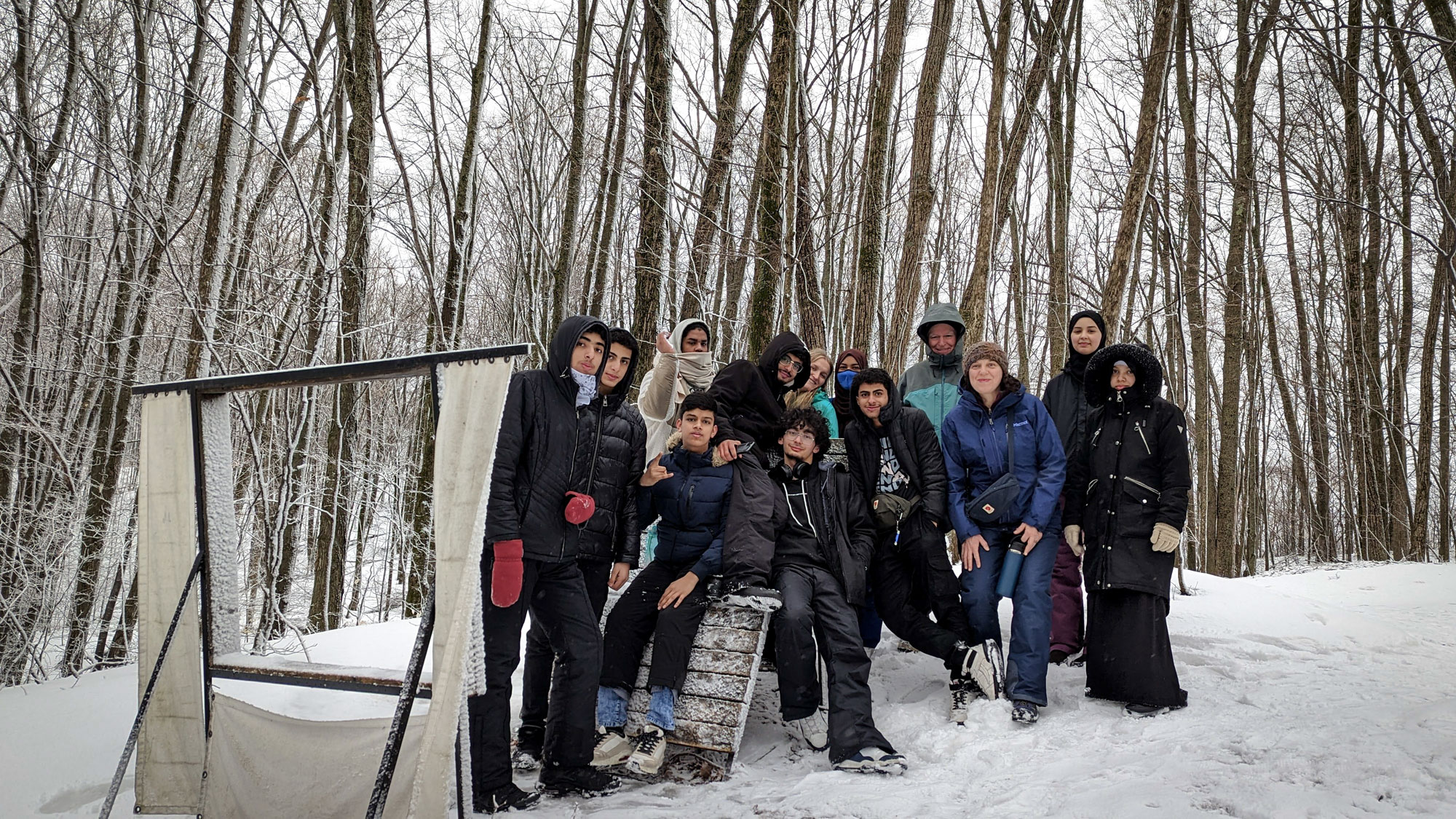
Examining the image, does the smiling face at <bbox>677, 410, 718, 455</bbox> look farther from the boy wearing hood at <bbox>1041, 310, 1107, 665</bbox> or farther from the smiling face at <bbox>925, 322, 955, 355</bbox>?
the boy wearing hood at <bbox>1041, 310, 1107, 665</bbox>

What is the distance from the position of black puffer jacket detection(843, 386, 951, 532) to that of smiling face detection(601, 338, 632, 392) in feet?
4.72

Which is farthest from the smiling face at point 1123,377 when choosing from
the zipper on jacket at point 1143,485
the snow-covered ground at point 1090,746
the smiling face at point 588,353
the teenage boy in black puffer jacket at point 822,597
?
the smiling face at point 588,353

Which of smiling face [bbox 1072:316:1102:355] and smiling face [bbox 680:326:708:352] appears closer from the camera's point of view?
smiling face [bbox 1072:316:1102:355]

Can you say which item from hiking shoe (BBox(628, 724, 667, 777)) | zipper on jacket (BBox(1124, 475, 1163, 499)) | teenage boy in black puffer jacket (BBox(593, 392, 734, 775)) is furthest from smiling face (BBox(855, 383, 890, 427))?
hiking shoe (BBox(628, 724, 667, 777))

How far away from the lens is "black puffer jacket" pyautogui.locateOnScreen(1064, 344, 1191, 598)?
3.84 meters

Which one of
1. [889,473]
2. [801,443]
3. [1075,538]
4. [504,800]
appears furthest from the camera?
[889,473]

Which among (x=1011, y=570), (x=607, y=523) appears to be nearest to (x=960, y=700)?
(x=1011, y=570)

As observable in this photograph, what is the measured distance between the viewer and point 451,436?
2.85m

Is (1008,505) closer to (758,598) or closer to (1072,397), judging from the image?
(1072,397)

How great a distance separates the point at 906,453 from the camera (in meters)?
4.37

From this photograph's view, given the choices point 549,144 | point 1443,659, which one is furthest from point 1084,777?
point 549,144

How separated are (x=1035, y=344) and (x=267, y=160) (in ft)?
55.3

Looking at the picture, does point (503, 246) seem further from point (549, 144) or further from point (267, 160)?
point (267, 160)

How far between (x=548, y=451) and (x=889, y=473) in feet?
6.49
